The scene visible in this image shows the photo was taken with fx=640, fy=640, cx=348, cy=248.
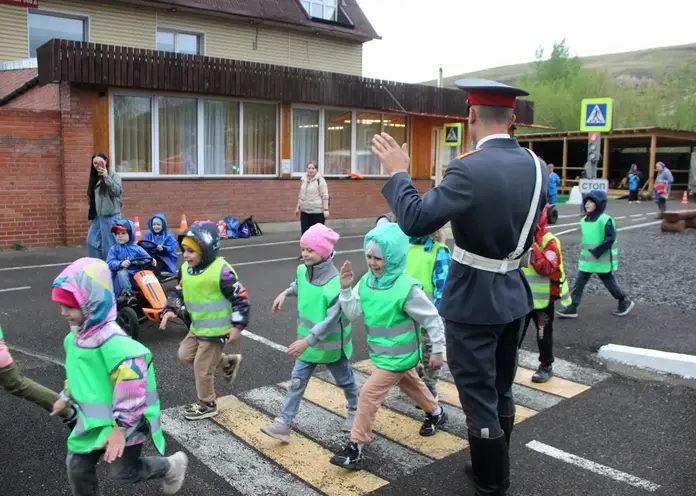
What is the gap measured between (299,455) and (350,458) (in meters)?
0.40

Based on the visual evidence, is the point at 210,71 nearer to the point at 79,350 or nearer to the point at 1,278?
the point at 1,278

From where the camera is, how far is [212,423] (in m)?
4.81

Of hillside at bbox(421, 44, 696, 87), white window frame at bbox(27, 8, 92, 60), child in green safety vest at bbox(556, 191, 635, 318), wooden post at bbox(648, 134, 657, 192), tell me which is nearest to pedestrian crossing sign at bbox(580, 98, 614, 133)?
child in green safety vest at bbox(556, 191, 635, 318)

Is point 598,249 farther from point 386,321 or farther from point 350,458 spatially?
point 350,458

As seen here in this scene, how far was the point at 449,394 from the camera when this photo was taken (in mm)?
5535

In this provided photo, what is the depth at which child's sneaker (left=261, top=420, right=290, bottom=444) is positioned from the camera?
14.5ft

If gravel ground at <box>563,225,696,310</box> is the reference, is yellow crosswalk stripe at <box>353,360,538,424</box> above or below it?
below

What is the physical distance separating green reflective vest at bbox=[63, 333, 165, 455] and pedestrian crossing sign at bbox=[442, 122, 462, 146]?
18.9 metres

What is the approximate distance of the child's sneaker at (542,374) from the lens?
18.8 feet

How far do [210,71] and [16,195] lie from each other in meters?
5.33

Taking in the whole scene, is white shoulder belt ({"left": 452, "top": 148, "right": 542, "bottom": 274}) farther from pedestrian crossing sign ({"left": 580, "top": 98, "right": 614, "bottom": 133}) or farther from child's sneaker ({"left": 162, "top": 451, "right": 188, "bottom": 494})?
pedestrian crossing sign ({"left": 580, "top": 98, "right": 614, "bottom": 133})

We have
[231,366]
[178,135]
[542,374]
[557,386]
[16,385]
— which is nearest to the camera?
[16,385]

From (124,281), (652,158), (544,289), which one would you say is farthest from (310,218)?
(652,158)

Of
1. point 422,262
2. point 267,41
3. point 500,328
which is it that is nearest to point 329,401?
point 422,262
